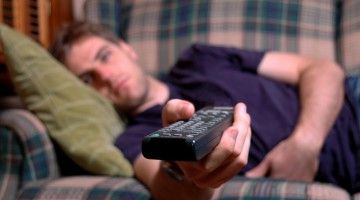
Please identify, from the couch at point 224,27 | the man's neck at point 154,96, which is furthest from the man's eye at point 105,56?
the couch at point 224,27

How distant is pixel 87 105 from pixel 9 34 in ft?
0.78

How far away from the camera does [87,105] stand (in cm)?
113

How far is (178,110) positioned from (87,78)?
65cm

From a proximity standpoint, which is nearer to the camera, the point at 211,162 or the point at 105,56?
the point at 211,162

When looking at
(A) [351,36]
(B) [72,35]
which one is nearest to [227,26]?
(A) [351,36]

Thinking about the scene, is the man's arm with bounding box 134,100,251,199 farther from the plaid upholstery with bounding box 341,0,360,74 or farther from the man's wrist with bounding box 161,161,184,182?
the plaid upholstery with bounding box 341,0,360,74

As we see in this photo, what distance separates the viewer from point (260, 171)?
1.00 meters

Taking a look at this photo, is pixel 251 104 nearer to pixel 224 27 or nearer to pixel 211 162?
pixel 224 27

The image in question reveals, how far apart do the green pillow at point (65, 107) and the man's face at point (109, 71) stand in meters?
0.06

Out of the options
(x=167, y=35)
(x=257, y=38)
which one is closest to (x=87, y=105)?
(x=167, y=35)

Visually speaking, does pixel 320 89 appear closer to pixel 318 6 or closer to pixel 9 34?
pixel 318 6

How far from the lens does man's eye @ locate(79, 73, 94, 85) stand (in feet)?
4.12

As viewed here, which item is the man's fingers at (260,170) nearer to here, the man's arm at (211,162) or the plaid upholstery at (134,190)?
the plaid upholstery at (134,190)

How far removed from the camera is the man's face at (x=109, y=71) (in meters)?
1.22
